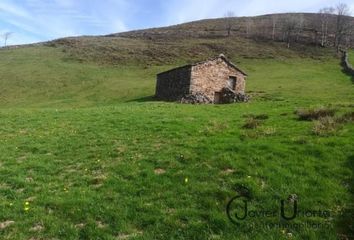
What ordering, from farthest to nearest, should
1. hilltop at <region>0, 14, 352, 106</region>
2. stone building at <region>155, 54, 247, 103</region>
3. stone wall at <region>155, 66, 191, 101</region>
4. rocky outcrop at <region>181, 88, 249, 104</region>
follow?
hilltop at <region>0, 14, 352, 106</region>, stone wall at <region>155, 66, 191, 101</region>, stone building at <region>155, 54, 247, 103</region>, rocky outcrop at <region>181, 88, 249, 104</region>

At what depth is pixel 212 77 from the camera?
47.4 meters

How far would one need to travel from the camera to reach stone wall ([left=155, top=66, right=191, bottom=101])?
4591 centimetres

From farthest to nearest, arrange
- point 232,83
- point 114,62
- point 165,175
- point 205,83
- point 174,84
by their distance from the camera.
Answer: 1. point 114,62
2. point 232,83
3. point 174,84
4. point 205,83
5. point 165,175

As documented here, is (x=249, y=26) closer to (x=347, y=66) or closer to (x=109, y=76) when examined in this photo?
(x=347, y=66)

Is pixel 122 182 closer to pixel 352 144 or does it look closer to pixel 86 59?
pixel 352 144

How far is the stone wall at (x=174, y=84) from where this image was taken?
45.9 meters

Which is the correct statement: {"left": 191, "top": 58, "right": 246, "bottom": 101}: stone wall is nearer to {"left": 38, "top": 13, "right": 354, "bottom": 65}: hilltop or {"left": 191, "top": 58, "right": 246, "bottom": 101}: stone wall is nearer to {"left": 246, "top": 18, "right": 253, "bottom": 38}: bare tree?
{"left": 38, "top": 13, "right": 354, "bottom": 65}: hilltop

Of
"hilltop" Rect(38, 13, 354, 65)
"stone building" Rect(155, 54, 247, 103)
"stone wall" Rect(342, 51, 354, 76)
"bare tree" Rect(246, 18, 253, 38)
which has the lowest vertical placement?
"stone building" Rect(155, 54, 247, 103)

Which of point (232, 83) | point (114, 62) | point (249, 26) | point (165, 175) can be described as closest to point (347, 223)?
point (165, 175)

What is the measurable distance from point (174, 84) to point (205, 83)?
138 inches

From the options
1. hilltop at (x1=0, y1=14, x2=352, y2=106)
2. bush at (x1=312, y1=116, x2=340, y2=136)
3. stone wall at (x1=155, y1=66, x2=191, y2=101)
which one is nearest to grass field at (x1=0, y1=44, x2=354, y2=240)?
bush at (x1=312, y1=116, x2=340, y2=136)

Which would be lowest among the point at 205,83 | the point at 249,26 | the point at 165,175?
the point at 165,175

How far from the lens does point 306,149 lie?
15.8 meters

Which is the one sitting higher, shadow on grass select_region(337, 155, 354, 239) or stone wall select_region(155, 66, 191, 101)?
stone wall select_region(155, 66, 191, 101)
